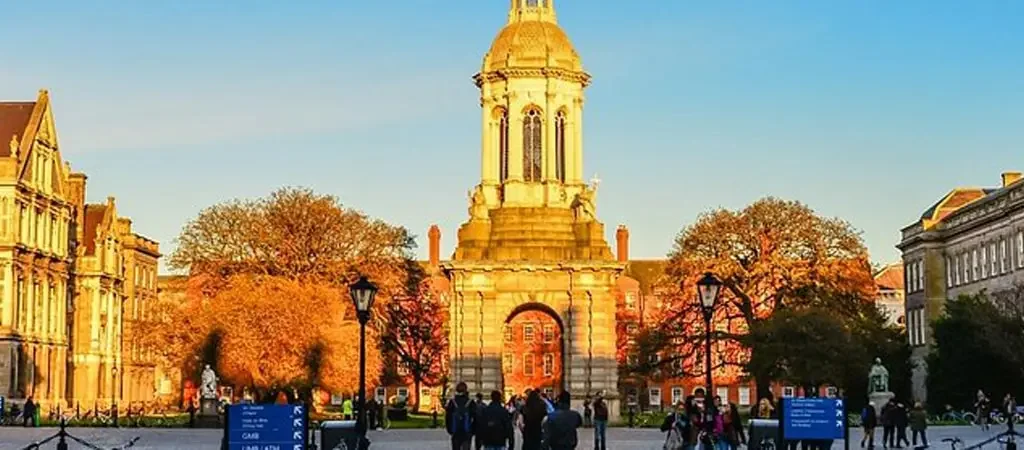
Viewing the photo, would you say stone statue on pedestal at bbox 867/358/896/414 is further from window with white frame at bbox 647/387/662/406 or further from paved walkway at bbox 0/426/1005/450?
window with white frame at bbox 647/387/662/406

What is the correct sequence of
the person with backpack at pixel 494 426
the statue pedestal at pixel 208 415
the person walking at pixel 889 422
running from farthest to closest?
the statue pedestal at pixel 208 415, the person walking at pixel 889 422, the person with backpack at pixel 494 426

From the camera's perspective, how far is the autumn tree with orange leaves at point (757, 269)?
79.6 metres

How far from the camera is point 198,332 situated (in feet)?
242

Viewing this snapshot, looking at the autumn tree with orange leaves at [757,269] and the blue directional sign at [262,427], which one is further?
the autumn tree with orange leaves at [757,269]

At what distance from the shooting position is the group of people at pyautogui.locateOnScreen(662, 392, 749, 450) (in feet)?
103

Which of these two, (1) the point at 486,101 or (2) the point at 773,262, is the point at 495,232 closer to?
(1) the point at 486,101

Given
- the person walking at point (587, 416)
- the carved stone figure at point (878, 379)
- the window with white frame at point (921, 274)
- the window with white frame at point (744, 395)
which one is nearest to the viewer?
the carved stone figure at point (878, 379)

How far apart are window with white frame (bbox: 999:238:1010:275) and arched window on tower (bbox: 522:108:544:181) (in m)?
30.3

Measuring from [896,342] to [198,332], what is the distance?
1469 inches

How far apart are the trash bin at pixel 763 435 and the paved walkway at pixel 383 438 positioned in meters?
9.86

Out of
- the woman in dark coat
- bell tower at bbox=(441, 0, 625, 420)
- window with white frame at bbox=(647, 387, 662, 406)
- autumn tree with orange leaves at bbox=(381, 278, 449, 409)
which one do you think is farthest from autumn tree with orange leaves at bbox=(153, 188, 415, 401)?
window with white frame at bbox=(647, 387, 662, 406)

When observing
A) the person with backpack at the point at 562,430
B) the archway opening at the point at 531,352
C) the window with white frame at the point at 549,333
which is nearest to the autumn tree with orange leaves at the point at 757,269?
the archway opening at the point at 531,352

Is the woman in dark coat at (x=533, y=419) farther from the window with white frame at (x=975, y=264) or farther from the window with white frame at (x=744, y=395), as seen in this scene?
the window with white frame at (x=744, y=395)

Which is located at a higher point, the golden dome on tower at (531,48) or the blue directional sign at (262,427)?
the golden dome on tower at (531,48)
